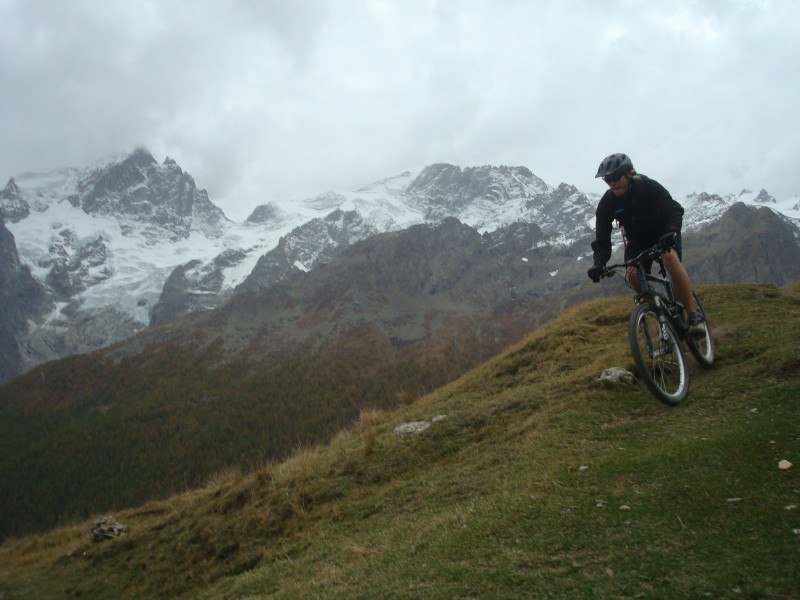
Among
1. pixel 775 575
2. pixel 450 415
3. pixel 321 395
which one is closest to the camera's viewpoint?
pixel 775 575

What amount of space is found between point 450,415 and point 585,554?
20.8 ft

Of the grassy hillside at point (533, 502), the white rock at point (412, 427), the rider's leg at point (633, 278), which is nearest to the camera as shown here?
the grassy hillside at point (533, 502)

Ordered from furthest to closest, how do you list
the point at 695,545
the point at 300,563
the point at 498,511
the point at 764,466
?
1. the point at 300,563
2. the point at 498,511
3. the point at 764,466
4. the point at 695,545

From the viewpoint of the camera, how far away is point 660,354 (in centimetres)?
786

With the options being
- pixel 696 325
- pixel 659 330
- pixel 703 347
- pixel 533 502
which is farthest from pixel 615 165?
pixel 533 502

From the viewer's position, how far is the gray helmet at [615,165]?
26.1 feet

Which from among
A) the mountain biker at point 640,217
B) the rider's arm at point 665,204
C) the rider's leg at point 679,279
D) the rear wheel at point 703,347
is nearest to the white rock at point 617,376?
the rear wheel at point 703,347

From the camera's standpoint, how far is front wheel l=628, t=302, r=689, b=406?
7.62 m

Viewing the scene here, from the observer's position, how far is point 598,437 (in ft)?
24.6

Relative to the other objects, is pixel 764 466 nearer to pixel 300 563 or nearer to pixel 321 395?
pixel 300 563

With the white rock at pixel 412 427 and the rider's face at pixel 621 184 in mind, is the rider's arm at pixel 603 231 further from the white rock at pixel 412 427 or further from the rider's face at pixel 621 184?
the white rock at pixel 412 427

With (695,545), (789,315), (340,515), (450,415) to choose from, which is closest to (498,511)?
(695,545)

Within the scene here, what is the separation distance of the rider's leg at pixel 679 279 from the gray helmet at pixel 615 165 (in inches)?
54.9

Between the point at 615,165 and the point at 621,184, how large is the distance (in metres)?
0.30
